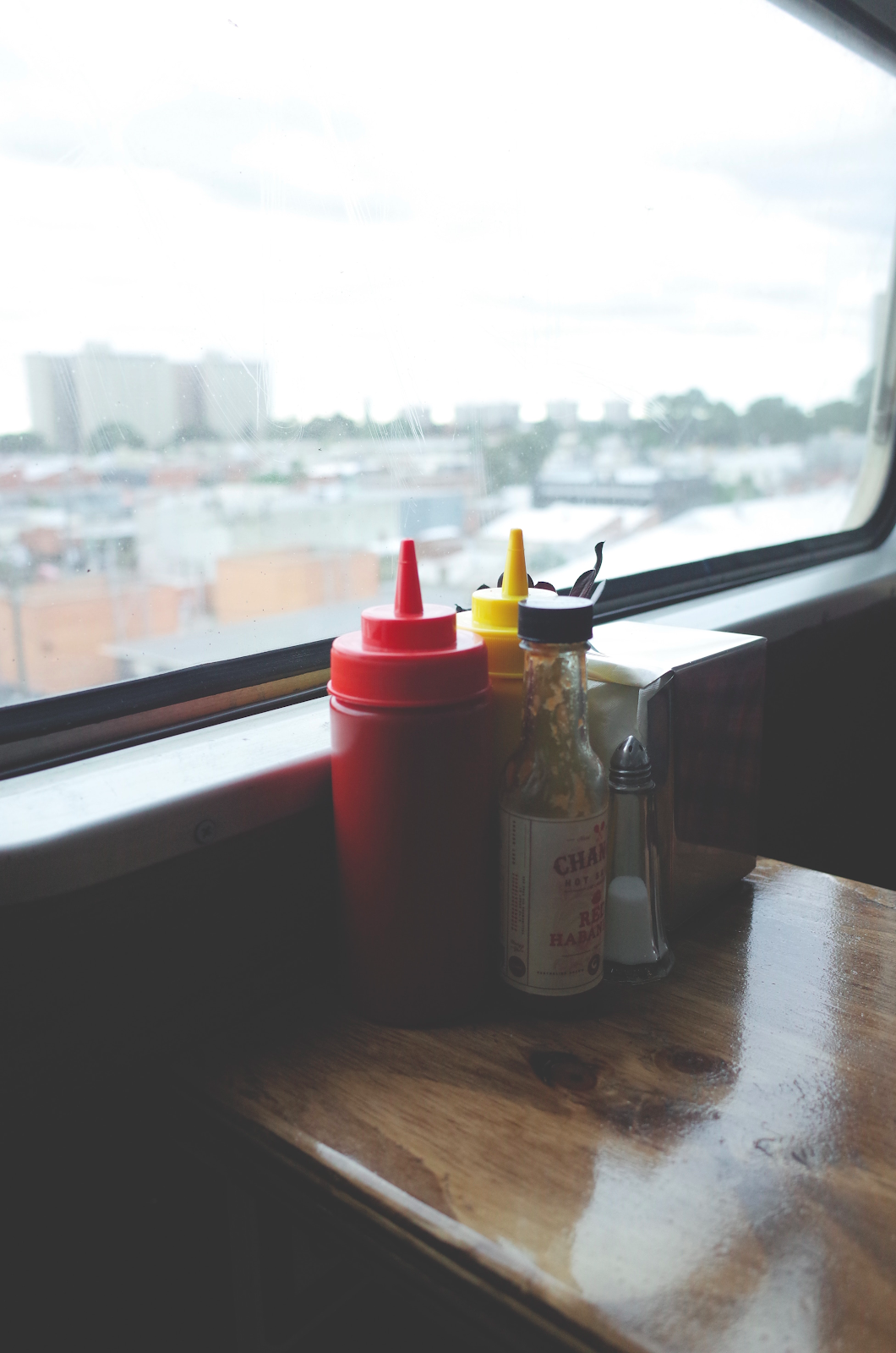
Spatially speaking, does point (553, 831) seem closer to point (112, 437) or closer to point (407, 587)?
point (407, 587)

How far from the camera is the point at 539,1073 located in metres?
0.73

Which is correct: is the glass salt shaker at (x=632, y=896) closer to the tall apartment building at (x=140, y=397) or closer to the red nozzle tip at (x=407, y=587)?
the red nozzle tip at (x=407, y=587)

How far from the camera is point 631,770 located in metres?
0.83

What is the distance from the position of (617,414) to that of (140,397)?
97cm

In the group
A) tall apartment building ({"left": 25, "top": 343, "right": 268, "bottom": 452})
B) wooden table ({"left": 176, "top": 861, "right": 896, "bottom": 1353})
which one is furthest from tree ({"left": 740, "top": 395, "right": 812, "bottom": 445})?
wooden table ({"left": 176, "top": 861, "right": 896, "bottom": 1353})

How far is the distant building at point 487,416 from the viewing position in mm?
1292

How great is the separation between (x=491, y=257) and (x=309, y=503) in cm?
44

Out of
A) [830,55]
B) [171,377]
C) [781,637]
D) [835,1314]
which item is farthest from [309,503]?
[830,55]

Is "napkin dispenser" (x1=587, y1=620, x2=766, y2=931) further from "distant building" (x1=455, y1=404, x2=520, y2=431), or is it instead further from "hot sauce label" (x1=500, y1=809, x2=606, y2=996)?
"distant building" (x1=455, y1=404, x2=520, y2=431)

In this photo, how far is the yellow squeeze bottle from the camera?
832 millimetres

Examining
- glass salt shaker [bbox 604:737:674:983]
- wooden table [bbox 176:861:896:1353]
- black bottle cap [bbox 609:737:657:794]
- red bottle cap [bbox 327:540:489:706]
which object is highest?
red bottle cap [bbox 327:540:489:706]

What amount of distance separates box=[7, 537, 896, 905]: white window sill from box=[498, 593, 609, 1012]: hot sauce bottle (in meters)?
0.20

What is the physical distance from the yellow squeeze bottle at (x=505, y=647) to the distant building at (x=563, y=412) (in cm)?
69

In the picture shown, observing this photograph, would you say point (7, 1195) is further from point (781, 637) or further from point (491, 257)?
point (781, 637)
